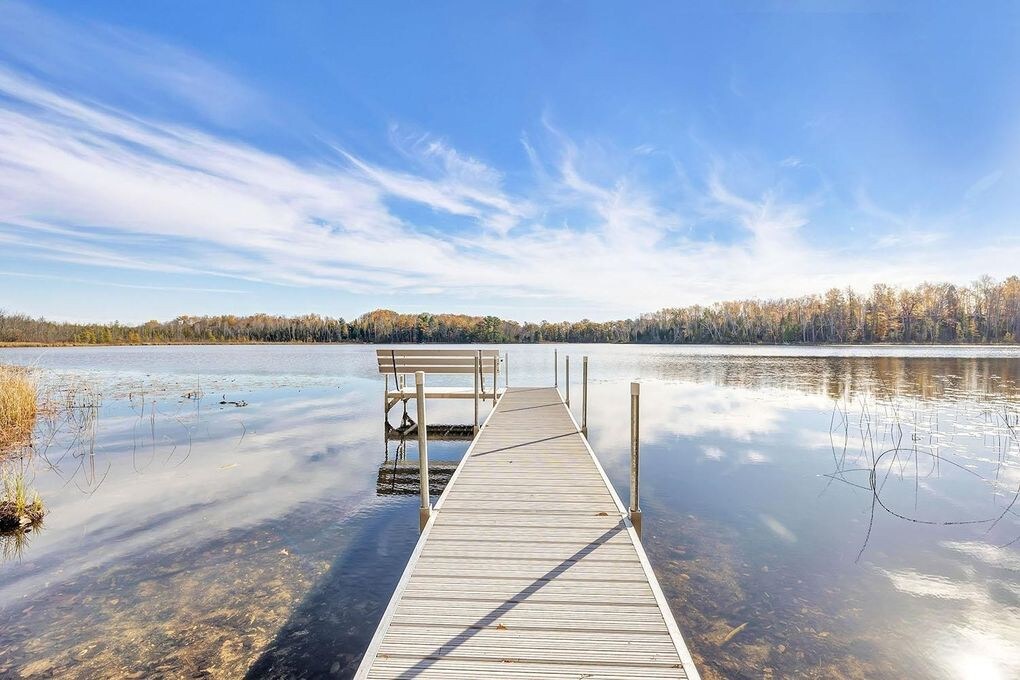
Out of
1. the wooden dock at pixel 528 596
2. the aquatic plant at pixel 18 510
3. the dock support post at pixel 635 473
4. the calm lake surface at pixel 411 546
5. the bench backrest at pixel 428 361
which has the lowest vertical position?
the calm lake surface at pixel 411 546

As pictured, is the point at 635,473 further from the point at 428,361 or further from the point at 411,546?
the point at 428,361

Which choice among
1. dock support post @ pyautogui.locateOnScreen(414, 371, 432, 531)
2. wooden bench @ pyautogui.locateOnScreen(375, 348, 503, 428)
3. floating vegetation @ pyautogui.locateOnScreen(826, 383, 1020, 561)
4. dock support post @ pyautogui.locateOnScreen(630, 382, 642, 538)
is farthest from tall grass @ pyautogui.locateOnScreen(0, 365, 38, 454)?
floating vegetation @ pyautogui.locateOnScreen(826, 383, 1020, 561)

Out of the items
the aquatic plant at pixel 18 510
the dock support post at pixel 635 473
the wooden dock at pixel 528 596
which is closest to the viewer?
the wooden dock at pixel 528 596

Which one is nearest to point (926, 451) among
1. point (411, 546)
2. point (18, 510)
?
point (411, 546)

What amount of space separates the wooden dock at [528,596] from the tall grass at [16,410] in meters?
12.3

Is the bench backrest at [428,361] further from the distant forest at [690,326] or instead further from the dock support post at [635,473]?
the distant forest at [690,326]

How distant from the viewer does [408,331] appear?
10494 centimetres

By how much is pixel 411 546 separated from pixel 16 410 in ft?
43.7

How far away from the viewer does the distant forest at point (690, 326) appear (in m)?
74.9

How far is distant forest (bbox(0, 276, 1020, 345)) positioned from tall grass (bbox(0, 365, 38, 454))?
81.3 metres

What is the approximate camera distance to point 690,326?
9969 centimetres

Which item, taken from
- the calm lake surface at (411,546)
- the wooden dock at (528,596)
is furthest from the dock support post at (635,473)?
the calm lake surface at (411,546)

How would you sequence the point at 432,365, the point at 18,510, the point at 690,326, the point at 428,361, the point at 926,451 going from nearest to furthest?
the point at 18,510, the point at 926,451, the point at 428,361, the point at 432,365, the point at 690,326

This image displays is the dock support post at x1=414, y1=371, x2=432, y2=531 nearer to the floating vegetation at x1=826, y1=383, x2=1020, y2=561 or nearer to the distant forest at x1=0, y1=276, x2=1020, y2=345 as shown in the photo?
the floating vegetation at x1=826, y1=383, x2=1020, y2=561
